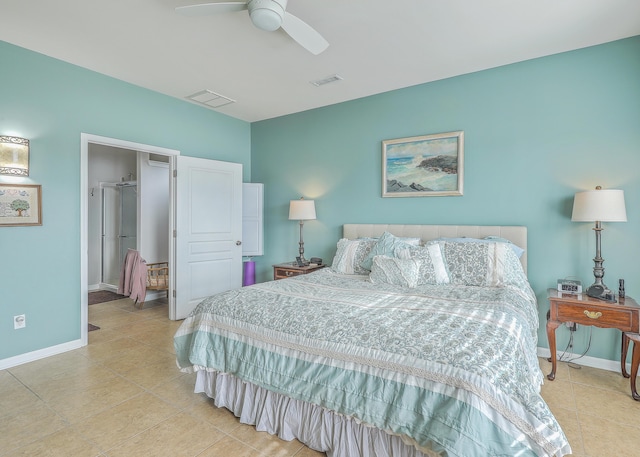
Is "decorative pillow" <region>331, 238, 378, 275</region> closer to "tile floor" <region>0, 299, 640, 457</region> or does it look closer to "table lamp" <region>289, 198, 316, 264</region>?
"table lamp" <region>289, 198, 316, 264</region>

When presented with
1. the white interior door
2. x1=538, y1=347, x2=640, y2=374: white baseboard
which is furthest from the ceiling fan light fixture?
x1=538, y1=347, x2=640, y2=374: white baseboard

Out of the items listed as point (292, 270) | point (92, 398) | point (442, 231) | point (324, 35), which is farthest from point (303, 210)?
point (92, 398)

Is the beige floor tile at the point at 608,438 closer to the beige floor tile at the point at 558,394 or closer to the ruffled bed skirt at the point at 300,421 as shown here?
the beige floor tile at the point at 558,394

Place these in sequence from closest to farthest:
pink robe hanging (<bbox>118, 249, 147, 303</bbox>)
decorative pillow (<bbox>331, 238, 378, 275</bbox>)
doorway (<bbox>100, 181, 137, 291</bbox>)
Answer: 1. decorative pillow (<bbox>331, 238, 378, 275</bbox>)
2. pink robe hanging (<bbox>118, 249, 147, 303</bbox>)
3. doorway (<bbox>100, 181, 137, 291</bbox>)

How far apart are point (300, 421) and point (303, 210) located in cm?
280

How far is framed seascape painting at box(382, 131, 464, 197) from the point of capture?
3.57 meters

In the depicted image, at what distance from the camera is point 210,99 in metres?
4.30

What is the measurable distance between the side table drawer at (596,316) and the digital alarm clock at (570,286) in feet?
0.67

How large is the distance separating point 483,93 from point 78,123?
4.13 metres

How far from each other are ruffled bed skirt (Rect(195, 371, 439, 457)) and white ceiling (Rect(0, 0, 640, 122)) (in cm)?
261

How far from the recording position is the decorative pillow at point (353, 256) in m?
3.46

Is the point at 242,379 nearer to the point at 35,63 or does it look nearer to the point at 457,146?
the point at 457,146

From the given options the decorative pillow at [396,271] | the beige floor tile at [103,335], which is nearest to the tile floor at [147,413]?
the beige floor tile at [103,335]

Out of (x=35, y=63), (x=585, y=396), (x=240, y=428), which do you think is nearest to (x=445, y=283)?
(x=585, y=396)
